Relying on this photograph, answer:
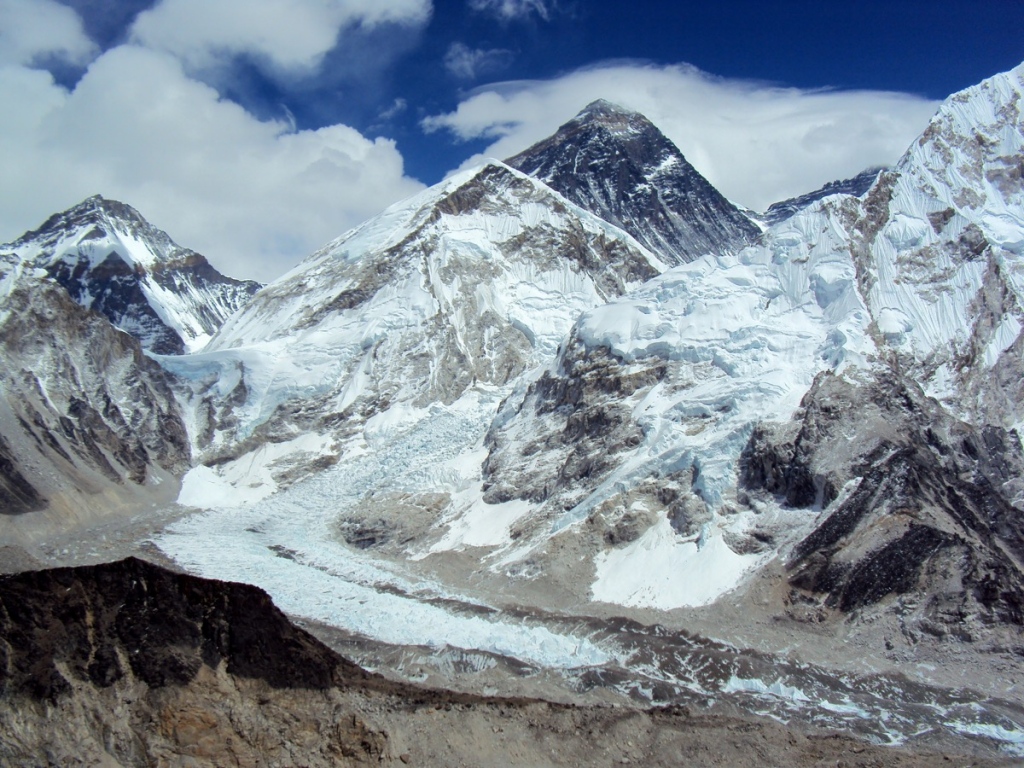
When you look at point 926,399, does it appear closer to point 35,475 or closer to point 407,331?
point 407,331

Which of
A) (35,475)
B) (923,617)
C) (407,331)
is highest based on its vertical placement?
(407,331)

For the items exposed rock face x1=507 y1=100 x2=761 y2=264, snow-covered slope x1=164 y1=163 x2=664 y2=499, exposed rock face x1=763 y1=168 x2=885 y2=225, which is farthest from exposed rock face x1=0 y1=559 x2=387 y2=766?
exposed rock face x1=763 y1=168 x2=885 y2=225

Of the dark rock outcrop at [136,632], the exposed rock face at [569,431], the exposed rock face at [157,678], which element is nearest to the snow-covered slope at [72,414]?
the exposed rock face at [569,431]

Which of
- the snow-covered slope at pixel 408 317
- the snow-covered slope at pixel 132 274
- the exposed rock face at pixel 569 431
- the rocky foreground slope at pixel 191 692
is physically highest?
the snow-covered slope at pixel 132 274

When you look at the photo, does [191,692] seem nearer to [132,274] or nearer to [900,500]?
[900,500]

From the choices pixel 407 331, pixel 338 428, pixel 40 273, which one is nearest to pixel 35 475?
pixel 338 428

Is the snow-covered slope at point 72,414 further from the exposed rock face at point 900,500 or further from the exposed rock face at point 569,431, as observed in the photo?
the exposed rock face at point 900,500

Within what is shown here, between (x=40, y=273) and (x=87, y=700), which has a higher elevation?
(x=40, y=273)
